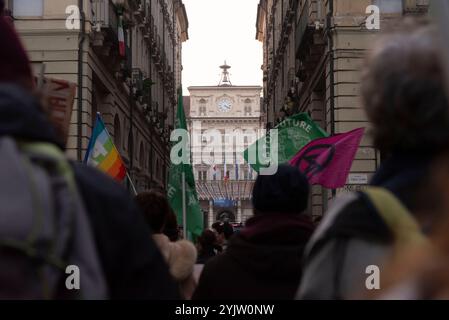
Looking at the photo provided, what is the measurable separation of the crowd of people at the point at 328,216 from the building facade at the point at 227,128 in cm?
9378

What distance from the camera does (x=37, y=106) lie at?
207 centimetres

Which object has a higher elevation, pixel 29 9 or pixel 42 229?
pixel 29 9

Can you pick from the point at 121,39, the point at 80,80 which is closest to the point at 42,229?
the point at 80,80

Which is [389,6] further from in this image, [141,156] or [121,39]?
[141,156]

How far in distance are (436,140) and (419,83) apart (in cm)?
16

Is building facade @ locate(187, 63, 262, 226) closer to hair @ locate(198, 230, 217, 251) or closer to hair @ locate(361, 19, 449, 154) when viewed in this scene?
hair @ locate(198, 230, 217, 251)

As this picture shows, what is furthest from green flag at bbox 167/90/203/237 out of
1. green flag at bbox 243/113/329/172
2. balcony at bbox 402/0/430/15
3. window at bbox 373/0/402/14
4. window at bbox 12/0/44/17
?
window at bbox 12/0/44/17

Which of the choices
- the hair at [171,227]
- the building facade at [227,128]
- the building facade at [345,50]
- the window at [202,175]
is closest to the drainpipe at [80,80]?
the building facade at [345,50]

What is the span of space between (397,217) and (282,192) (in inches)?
80.2

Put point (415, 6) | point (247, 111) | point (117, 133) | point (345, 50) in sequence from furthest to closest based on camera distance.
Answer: point (247, 111)
point (117, 133)
point (345, 50)
point (415, 6)

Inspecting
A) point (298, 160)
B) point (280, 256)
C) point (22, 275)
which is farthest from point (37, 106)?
point (298, 160)

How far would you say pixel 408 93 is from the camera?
2.20m

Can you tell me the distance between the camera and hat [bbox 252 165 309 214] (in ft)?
13.6

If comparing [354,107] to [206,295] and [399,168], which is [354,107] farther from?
[399,168]
